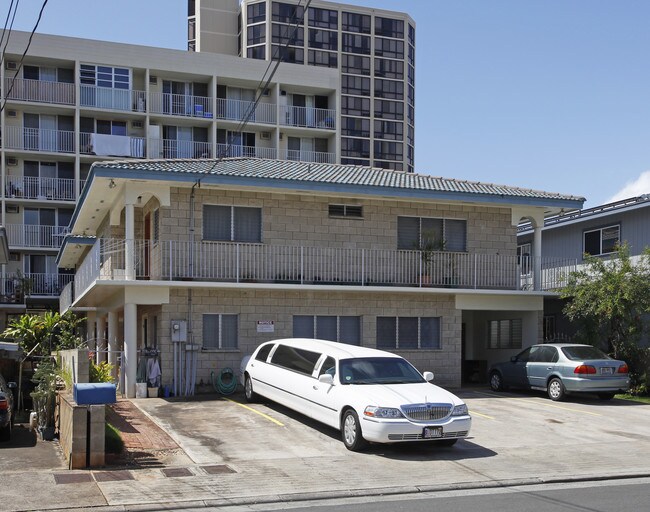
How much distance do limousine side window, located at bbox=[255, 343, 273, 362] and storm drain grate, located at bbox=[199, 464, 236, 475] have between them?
5489 millimetres

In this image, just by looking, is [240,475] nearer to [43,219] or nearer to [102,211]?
[102,211]

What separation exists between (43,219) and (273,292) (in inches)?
1054

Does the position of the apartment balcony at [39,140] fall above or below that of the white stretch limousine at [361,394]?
above

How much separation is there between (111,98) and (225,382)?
93.8ft

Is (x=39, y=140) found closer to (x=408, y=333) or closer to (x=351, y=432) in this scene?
(x=408, y=333)

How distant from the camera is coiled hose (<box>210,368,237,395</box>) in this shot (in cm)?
2056

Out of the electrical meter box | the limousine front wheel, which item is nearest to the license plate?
the limousine front wheel

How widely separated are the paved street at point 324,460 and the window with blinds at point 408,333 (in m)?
4.85

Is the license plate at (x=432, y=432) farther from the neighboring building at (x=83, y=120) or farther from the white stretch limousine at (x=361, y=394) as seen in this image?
the neighboring building at (x=83, y=120)

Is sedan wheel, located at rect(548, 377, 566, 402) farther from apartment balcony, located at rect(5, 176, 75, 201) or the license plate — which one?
apartment balcony, located at rect(5, 176, 75, 201)

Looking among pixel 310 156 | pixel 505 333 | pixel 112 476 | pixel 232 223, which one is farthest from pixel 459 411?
pixel 310 156

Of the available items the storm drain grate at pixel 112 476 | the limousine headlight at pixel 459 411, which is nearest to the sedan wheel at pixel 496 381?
the limousine headlight at pixel 459 411

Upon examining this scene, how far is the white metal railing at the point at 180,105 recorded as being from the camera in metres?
45.8

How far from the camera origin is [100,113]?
45.2 m
